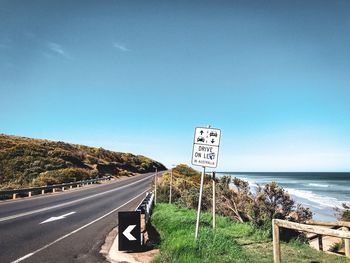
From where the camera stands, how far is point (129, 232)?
8422 millimetres

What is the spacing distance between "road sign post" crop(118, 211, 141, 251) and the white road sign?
2.16 metres

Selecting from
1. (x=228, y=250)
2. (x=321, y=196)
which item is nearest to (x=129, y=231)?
(x=228, y=250)

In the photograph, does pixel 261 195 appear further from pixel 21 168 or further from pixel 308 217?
pixel 21 168

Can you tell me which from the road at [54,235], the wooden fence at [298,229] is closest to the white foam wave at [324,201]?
the road at [54,235]

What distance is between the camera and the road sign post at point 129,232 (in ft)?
27.3

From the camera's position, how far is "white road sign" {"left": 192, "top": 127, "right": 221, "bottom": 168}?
26.2 feet

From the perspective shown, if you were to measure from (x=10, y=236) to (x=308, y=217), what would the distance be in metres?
11.1

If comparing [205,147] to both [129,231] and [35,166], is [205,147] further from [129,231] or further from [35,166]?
[35,166]

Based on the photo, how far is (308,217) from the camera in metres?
13.5

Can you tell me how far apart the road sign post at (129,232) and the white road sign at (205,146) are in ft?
7.09

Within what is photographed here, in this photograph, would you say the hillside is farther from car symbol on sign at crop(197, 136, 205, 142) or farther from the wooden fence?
the wooden fence

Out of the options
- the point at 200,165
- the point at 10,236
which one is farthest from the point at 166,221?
the point at 10,236

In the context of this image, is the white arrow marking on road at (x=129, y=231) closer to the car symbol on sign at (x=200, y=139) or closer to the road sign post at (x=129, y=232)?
the road sign post at (x=129, y=232)

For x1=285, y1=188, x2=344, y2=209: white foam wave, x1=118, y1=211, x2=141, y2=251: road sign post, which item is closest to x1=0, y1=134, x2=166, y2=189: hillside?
x1=118, y1=211, x2=141, y2=251: road sign post
